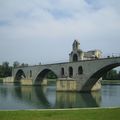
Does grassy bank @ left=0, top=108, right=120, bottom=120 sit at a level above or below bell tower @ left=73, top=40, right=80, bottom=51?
below

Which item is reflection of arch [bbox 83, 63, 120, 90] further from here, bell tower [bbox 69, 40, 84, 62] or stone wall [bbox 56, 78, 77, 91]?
bell tower [bbox 69, 40, 84, 62]

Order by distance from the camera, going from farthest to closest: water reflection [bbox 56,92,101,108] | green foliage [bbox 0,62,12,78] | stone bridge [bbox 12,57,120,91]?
green foliage [bbox 0,62,12,78], stone bridge [bbox 12,57,120,91], water reflection [bbox 56,92,101,108]

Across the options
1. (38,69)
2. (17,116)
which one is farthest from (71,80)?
(17,116)

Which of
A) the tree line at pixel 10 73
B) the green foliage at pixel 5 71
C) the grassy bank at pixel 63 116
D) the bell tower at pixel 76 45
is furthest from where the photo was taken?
the green foliage at pixel 5 71

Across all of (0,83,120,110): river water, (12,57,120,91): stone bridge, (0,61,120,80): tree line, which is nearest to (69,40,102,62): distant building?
(12,57,120,91): stone bridge

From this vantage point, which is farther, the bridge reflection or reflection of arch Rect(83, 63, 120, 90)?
reflection of arch Rect(83, 63, 120, 90)

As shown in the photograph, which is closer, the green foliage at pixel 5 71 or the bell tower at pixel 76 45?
the bell tower at pixel 76 45

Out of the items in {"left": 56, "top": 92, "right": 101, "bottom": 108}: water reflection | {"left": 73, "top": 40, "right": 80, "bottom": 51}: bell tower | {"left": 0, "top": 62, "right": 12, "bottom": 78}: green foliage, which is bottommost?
{"left": 56, "top": 92, "right": 101, "bottom": 108}: water reflection

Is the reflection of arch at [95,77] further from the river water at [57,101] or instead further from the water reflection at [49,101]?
the water reflection at [49,101]

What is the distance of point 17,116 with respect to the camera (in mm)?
18578

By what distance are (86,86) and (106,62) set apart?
9496 millimetres

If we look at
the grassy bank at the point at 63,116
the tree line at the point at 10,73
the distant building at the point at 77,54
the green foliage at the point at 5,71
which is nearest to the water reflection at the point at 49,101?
the grassy bank at the point at 63,116

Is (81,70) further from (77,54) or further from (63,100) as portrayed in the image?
(63,100)

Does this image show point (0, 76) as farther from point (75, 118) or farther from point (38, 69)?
point (75, 118)
